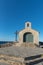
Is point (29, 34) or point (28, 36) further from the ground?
point (29, 34)

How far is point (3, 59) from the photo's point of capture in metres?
11.4

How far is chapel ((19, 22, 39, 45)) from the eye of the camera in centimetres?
2481

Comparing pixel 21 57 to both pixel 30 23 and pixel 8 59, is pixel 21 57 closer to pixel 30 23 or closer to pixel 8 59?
pixel 8 59

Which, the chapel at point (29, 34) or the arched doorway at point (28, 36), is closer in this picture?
the chapel at point (29, 34)

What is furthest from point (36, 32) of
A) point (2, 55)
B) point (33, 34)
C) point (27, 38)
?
point (2, 55)

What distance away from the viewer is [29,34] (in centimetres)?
2583

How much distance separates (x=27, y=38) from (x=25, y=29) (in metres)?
1.90

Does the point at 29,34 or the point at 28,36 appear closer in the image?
the point at 29,34

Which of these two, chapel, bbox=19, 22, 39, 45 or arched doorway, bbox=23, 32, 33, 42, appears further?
arched doorway, bbox=23, 32, 33, 42

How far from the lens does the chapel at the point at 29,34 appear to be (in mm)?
24812

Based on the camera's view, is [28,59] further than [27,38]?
No

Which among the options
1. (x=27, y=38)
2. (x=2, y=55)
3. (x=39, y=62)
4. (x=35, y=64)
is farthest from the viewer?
(x=27, y=38)

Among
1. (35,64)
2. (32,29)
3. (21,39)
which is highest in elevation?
(32,29)

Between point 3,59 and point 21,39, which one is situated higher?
point 21,39
